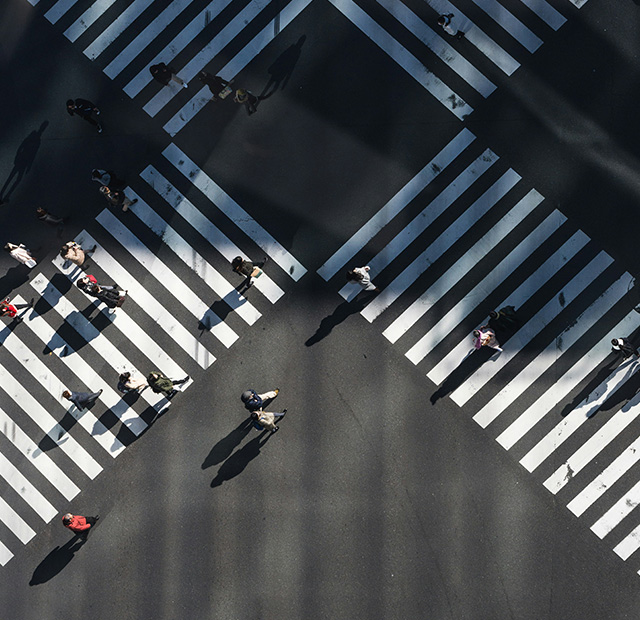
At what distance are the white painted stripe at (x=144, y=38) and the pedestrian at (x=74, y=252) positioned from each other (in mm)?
5037

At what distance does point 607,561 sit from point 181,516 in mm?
11490

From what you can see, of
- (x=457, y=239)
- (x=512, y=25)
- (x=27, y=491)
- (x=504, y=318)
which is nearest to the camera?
(x=504, y=318)

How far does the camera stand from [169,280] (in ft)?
51.2

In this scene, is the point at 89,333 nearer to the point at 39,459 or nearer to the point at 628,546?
the point at 39,459

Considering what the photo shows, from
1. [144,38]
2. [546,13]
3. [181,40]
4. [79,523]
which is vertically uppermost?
[546,13]

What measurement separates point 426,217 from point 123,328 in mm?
9053

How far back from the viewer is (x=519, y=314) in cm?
1505

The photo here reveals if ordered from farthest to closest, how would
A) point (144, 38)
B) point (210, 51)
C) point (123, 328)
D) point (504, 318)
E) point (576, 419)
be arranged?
point (144, 38)
point (210, 51)
point (123, 328)
point (576, 419)
point (504, 318)

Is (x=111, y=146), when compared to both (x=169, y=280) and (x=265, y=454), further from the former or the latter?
(x=265, y=454)

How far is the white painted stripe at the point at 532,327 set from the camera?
14961 mm

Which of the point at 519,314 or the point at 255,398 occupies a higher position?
the point at 519,314

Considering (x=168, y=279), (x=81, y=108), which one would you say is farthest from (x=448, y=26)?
(x=168, y=279)

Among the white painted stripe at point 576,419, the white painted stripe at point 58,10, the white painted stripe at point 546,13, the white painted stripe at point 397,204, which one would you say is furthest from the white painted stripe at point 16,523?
the white painted stripe at point 546,13

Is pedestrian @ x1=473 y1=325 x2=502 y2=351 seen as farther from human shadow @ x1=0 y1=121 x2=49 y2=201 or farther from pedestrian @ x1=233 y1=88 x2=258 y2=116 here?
human shadow @ x1=0 y1=121 x2=49 y2=201
